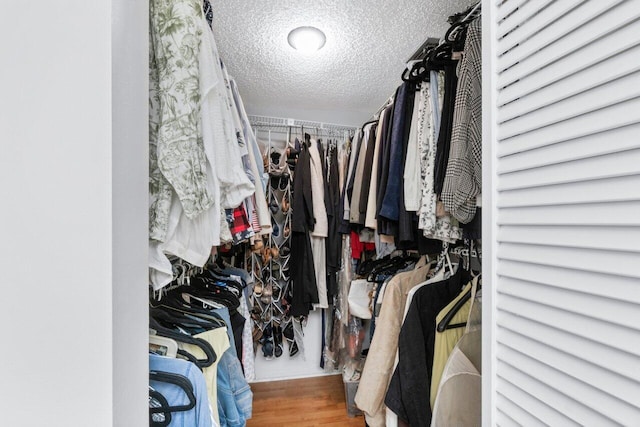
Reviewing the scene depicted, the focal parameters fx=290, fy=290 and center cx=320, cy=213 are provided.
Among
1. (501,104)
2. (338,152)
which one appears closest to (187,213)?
(501,104)

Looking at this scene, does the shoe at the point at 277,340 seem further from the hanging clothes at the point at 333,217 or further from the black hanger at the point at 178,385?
the black hanger at the point at 178,385

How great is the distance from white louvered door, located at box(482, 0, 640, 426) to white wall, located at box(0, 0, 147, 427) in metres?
0.70

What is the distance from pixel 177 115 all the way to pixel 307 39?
1.09m

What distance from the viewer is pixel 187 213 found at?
0.66 metres

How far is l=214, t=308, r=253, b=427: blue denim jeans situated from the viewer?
3.37 feet

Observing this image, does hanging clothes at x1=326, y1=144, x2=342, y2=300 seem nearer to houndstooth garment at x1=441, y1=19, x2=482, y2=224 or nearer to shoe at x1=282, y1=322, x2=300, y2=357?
shoe at x1=282, y1=322, x2=300, y2=357

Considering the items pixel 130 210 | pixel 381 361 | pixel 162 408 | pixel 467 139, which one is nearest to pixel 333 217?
pixel 381 361

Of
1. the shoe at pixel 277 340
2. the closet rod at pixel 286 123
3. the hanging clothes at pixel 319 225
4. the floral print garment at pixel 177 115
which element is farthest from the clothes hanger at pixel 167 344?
the closet rod at pixel 286 123

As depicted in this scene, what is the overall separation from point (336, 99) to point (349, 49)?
2.09 feet

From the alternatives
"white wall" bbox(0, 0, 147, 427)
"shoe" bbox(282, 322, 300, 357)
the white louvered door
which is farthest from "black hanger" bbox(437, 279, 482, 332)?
"shoe" bbox(282, 322, 300, 357)

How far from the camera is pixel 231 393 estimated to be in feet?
3.42

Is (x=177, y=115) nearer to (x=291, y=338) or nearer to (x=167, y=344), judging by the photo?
(x=167, y=344)

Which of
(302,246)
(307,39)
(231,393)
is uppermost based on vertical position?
(307,39)

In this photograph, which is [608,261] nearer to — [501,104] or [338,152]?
[501,104]
